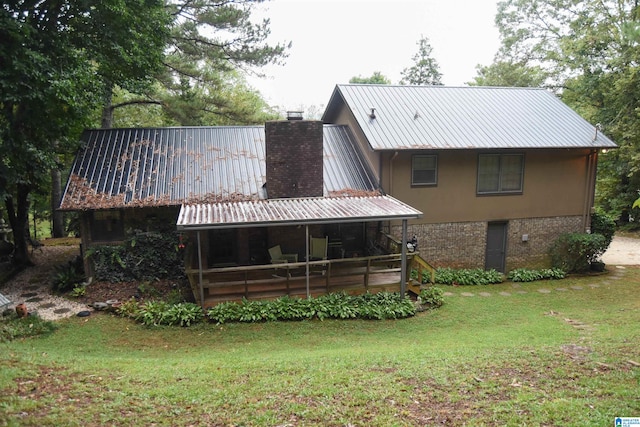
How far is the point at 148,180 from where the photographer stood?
12.9 m

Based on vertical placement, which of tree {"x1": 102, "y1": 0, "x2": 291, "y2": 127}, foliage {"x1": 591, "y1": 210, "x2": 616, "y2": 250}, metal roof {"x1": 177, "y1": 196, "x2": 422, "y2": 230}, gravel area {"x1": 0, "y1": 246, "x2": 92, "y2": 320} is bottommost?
gravel area {"x1": 0, "y1": 246, "x2": 92, "y2": 320}

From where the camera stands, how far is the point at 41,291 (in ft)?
40.2

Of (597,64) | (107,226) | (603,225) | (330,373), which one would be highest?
(597,64)

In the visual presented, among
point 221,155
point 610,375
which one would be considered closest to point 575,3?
point 221,155

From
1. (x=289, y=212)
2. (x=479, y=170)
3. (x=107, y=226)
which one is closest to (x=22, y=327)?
(x=107, y=226)

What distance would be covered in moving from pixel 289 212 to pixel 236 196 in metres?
2.47

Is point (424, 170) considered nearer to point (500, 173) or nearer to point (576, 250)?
point (500, 173)

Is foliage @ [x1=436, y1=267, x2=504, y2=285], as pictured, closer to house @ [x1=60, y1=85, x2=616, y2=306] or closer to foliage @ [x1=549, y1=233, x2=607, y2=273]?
house @ [x1=60, y1=85, x2=616, y2=306]

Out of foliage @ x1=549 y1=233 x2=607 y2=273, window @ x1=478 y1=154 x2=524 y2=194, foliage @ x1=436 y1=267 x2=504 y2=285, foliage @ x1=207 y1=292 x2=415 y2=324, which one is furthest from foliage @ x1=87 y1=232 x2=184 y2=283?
foliage @ x1=549 y1=233 x2=607 y2=273

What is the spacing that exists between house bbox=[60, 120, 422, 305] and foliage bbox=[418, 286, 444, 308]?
83cm

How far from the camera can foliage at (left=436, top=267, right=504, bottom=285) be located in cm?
1380

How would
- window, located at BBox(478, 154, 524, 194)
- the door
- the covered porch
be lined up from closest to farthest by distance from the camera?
the covered porch
window, located at BBox(478, 154, 524, 194)
the door

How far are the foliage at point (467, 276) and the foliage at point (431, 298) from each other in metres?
2.12

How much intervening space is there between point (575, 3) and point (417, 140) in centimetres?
1897
